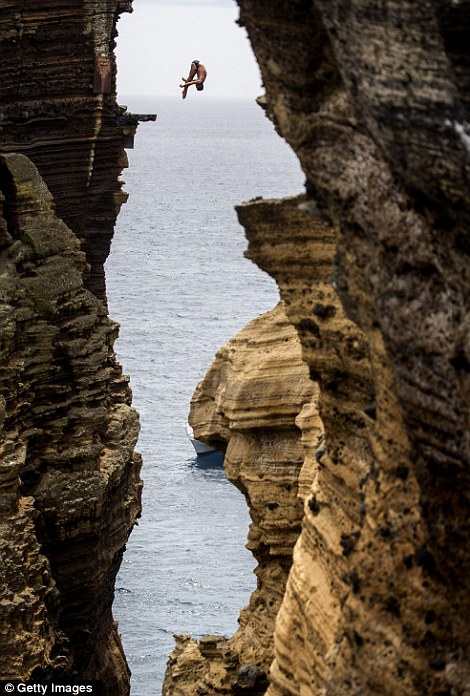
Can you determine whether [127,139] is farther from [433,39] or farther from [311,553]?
[433,39]

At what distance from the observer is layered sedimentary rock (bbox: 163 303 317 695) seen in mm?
24156

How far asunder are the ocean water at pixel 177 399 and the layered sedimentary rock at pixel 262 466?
44.6 feet

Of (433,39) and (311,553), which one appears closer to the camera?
(433,39)

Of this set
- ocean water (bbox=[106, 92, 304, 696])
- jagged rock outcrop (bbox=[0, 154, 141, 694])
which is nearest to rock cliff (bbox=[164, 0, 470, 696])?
jagged rock outcrop (bbox=[0, 154, 141, 694])

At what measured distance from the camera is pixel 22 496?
91.2ft

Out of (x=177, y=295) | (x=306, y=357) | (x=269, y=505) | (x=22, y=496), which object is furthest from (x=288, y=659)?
(x=177, y=295)

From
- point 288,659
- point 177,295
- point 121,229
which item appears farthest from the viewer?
point 121,229

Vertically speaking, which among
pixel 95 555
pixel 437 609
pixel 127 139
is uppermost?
pixel 437 609

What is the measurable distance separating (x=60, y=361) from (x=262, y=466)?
623 cm

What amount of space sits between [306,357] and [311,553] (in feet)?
6.61

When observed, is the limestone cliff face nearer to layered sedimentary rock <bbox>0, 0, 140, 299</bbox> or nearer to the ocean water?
layered sedimentary rock <bbox>0, 0, 140, 299</bbox>

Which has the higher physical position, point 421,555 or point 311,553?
point 421,555

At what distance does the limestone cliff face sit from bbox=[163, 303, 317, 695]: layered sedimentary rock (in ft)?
12.6

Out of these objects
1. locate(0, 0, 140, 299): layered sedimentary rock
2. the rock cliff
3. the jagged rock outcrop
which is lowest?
the jagged rock outcrop
